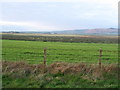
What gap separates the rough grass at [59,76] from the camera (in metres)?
7.89

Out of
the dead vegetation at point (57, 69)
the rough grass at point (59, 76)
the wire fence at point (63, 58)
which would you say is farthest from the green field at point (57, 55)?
the rough grass at point (59, 76)

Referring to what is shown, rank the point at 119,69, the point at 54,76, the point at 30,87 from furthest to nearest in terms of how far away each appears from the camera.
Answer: the point at 119,69 → the point at 54,76 → the point at 30,87

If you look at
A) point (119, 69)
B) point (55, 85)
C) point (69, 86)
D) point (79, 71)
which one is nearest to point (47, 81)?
point (55, 85)

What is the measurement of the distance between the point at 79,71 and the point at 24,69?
2.60m

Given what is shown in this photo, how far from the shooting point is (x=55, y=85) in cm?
784

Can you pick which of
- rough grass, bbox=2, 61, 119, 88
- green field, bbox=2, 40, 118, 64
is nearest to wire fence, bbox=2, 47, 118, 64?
green field, bbox=2, 40, 118, 64

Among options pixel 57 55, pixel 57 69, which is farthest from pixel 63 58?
pixel 57 69

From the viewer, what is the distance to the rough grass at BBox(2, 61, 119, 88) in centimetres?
789

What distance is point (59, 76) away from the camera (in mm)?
8711

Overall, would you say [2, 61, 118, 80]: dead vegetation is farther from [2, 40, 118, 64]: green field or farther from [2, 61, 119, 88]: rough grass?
[2, 40, 118, 64]: green field

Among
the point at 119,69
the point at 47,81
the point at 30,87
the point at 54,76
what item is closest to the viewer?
the point at 30,87

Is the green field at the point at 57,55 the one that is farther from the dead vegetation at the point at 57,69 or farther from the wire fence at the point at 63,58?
the dead vegetation at the point at 57,69

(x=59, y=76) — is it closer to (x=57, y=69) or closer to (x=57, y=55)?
(x=57, y=69)

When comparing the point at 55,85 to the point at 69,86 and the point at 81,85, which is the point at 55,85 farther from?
the point at 81,85
